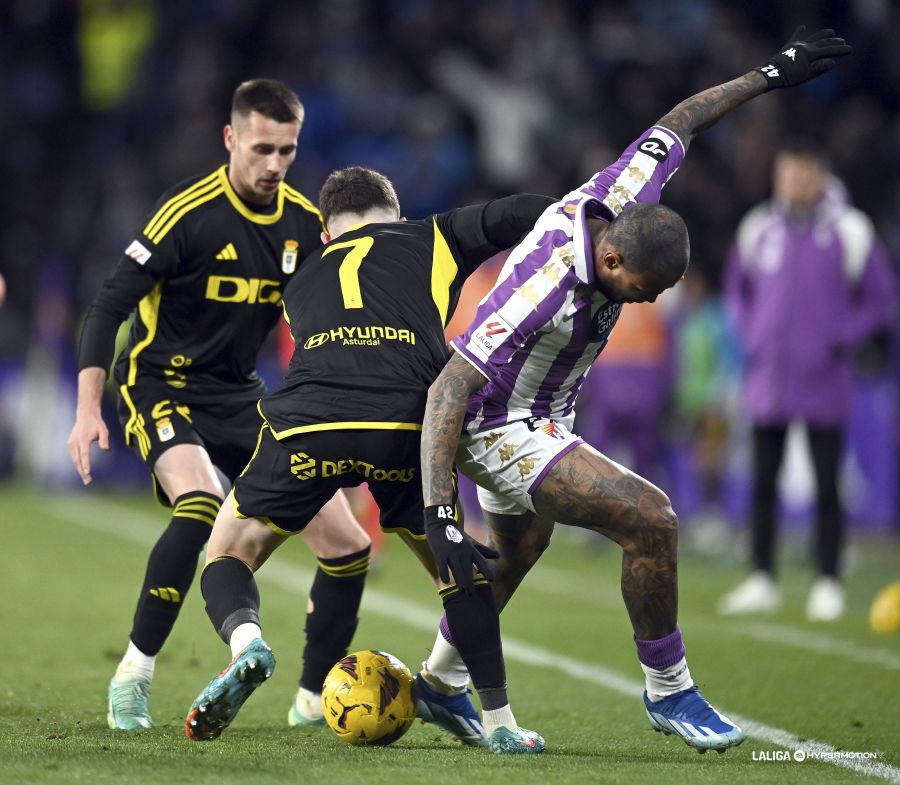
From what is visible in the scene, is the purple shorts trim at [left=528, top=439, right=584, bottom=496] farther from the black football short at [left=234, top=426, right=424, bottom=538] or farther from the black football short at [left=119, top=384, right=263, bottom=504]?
the black football short at [left=119, top=384, right=263, bottom=504]

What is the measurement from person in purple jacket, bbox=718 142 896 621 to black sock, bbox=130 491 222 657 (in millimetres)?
4494

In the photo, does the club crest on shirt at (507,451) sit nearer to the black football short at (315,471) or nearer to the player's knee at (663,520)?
the black football short at (315,471)

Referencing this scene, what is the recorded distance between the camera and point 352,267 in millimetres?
5039

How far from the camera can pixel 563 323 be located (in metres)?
4.82

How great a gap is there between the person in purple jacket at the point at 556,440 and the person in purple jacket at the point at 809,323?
4.42 metres

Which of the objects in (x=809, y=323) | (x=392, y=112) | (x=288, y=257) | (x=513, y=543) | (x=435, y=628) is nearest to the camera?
(x=513, y=543)

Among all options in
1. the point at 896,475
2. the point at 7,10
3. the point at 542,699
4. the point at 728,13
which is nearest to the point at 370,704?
the point at 542,699

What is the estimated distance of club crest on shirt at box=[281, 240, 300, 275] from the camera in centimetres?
580

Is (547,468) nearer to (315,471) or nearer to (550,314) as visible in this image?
(550,314)

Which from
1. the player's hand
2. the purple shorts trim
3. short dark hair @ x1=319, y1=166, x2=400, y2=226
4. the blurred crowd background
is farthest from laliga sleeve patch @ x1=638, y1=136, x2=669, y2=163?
the blurred crowd background

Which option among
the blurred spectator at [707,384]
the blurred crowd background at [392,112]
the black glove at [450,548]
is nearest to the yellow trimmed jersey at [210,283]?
the black glove at [450,548]

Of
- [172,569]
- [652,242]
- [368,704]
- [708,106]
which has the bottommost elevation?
[368,704]

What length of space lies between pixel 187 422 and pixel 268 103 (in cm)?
118

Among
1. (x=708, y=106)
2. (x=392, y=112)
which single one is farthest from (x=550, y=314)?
(x=392, y=112)
